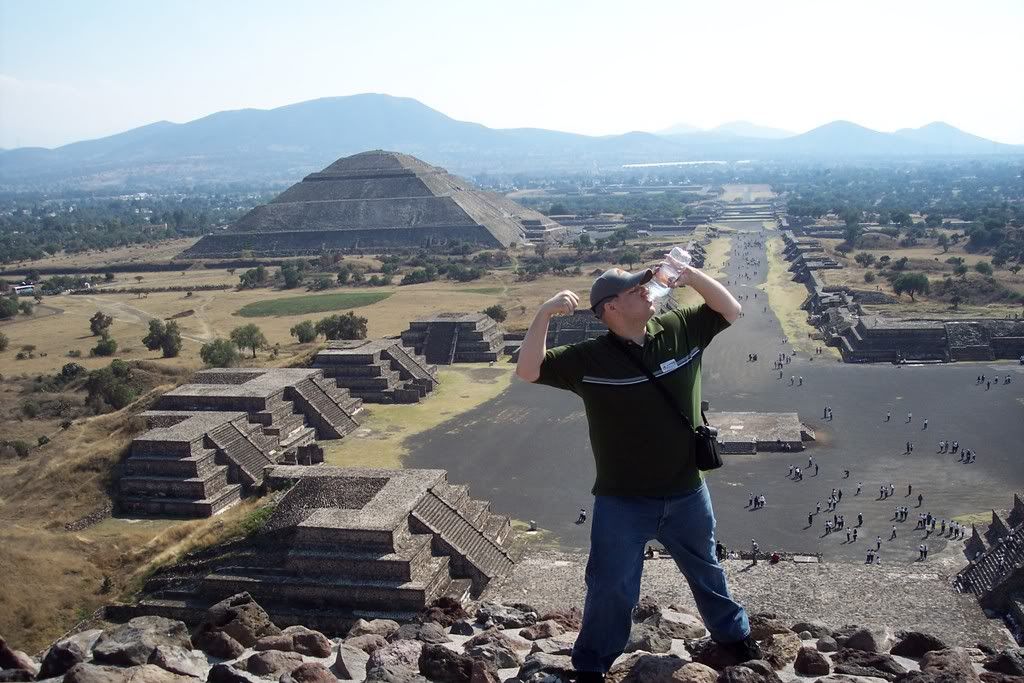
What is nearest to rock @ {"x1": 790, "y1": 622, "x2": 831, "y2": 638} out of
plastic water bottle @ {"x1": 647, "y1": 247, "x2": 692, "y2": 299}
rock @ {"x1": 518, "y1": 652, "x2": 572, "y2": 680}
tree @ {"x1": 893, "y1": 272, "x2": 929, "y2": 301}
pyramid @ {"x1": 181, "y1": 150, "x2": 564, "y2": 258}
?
rock @ {"x1": 518, "y1": 652, "x2": 572, "y2": 680}

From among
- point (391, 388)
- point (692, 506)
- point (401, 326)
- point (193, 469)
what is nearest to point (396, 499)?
point (193, 469)

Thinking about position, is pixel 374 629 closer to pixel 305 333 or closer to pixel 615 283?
pixel 615 283

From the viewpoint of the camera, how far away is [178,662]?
8.08m

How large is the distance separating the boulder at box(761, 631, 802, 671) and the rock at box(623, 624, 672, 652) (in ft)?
2.90

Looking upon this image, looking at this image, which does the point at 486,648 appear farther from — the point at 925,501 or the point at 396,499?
the point at 925,501

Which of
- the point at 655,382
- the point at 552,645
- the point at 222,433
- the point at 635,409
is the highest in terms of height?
the point at 655,382

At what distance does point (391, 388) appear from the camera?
38312 millimetres

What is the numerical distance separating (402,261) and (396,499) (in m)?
67.5

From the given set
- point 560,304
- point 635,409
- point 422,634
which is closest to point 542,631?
point 422,634

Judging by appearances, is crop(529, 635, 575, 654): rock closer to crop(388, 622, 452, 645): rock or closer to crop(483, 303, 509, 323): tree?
crop(388, 622, 452, 645): rock

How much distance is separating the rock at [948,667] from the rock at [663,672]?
66.1 inches

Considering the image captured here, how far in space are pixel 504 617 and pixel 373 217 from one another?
309ft

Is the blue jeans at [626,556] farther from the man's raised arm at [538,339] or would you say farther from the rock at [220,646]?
the rock at [220,646]

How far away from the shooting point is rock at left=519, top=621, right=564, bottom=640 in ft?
33.7
